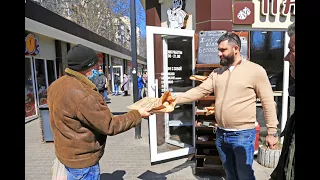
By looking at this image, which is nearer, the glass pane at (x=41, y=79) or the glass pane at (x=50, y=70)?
the glass pane at (x=41, y=79)

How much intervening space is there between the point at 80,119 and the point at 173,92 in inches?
117

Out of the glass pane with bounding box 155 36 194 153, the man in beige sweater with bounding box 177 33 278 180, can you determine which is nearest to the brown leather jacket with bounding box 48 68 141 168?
the man in beige sweater with bounding box 177 33 278 180

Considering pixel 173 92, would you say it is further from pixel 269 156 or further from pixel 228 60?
pixel 228 60

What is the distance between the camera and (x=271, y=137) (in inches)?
83.3

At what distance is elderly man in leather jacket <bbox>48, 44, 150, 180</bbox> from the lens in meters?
1.76

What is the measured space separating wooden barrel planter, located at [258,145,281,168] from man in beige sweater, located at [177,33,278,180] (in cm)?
162

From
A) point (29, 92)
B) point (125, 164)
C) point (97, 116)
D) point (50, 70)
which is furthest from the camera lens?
point (50, 70)

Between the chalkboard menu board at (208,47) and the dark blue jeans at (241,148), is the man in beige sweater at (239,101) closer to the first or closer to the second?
the dark blue jeans at (241,148)

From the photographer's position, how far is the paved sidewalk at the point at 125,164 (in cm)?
375

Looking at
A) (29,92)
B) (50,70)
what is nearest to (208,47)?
(29,92)

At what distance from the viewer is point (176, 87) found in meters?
4.67

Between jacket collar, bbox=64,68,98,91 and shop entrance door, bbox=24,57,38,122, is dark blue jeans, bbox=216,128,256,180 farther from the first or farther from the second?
shop entrance door, bbox=24,57,38,122

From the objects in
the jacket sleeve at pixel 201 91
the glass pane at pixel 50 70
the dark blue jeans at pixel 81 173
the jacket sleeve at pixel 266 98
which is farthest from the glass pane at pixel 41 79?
the jacket sleeve at pixel 266 98
